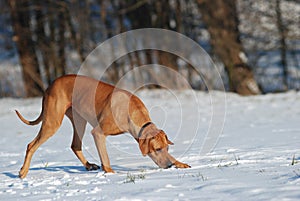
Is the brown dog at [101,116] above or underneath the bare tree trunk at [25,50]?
underneath

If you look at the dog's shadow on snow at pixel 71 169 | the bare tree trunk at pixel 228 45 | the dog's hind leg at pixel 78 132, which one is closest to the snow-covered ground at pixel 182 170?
the dog's shadow on snow at pixel 71 169

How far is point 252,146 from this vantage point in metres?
8.08

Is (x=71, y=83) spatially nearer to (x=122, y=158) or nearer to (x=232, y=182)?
(x=122, y=158)

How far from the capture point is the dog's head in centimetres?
634

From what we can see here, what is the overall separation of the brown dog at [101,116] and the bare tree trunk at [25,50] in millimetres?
14378

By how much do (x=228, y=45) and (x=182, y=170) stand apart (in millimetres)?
11799

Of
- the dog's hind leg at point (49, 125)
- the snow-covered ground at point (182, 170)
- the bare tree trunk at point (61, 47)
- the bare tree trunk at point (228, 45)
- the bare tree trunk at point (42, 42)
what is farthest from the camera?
the bare tree trunk at point (42, 42)

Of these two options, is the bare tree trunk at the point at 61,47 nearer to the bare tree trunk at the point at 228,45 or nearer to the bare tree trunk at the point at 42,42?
the bare tree trunk at the point at 42,42

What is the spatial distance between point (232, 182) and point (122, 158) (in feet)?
9.43

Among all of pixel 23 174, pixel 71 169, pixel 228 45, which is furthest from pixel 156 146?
pixel 228 45

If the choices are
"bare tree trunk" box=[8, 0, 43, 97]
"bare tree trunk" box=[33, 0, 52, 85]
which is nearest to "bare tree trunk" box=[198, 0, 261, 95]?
"bare tree trunk" box=[8, 0, 43, 97]

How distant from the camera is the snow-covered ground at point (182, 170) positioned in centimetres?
498

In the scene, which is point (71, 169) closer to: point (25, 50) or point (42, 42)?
point (25, 50)

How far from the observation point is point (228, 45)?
17.6 m
